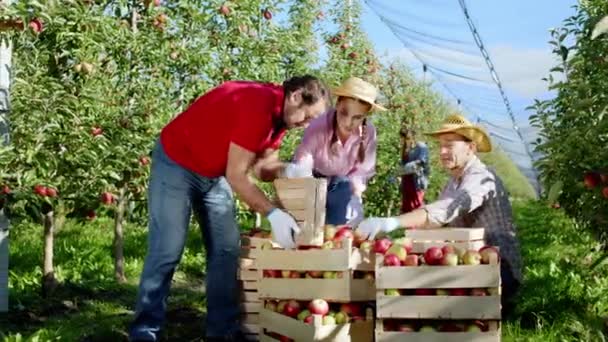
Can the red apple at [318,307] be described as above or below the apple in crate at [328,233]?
below

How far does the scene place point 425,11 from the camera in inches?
503

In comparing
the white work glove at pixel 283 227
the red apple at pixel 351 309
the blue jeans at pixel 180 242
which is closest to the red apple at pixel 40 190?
the blue jeans at pixel 180 242

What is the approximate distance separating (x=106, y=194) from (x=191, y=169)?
1.83m

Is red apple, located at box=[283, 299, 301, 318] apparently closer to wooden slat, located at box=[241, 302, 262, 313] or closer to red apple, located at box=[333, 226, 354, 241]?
red apple, located at box=[333, 226, 354, 241]

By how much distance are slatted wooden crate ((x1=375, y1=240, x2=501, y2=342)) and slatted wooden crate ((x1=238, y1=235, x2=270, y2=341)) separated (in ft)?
3.17

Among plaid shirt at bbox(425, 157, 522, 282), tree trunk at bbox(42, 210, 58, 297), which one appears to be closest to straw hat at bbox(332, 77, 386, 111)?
plaid shirt at bbox(425, 157, 522, 282)

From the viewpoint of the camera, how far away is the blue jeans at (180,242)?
14.6ft

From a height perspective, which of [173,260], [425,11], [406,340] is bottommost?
[406,340]

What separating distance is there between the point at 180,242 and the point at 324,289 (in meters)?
0.80

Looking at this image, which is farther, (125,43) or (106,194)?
(125,43)

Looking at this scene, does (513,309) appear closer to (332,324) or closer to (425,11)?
(332,324)

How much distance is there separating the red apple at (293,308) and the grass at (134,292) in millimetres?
859

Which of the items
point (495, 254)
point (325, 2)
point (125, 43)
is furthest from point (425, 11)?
point (495, 254)

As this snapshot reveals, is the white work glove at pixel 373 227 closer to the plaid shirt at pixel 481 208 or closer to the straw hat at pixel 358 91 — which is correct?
the plaid shirt at pixel 481 208
